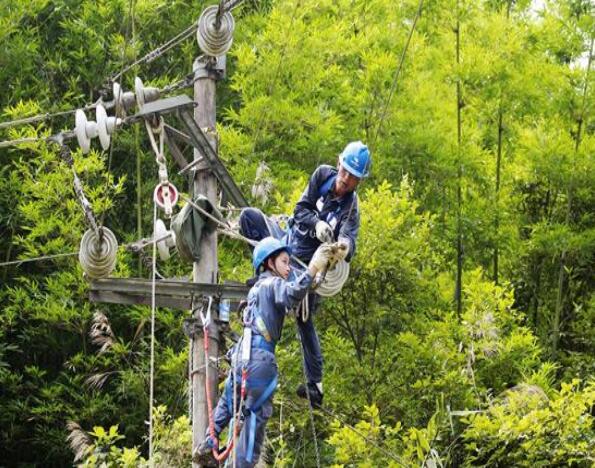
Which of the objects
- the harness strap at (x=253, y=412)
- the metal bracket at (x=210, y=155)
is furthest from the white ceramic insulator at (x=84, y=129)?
the harness strap at (x=253, y=412)

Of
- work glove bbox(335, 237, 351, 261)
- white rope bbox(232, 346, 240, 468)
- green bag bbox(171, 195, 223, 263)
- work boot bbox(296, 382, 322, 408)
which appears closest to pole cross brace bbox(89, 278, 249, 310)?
green bag bbox(171, 195, 223, 263)

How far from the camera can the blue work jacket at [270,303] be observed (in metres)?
6.95

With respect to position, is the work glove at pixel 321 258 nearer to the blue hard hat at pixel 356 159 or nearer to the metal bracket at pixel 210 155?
the blue hard hat at pixel 356 159

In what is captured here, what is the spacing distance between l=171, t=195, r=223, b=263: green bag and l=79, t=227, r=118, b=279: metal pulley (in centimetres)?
54

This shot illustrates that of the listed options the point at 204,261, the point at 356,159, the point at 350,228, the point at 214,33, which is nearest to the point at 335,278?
the point at 350,228

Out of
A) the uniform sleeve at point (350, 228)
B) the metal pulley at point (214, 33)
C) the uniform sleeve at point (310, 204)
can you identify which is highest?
the metal pulley at point (214, 33)

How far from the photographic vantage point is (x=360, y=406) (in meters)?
12.0

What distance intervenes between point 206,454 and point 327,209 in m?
1.57

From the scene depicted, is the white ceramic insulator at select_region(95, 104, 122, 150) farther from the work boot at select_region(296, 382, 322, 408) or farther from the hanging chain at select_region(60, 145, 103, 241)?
the work boot at select_region(296, 382, 322, 408)

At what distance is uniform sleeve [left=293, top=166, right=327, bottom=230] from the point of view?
7.98m

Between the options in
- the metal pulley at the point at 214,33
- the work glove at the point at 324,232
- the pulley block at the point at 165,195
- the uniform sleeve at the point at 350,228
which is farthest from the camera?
the metal pulley at the point at 214,33

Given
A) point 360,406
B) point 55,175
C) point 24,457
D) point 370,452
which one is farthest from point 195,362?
point 24,457

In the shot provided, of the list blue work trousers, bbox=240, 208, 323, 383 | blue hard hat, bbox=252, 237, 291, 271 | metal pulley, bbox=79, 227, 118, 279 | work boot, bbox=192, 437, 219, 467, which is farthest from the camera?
metal pulley, bbox=79, 227, 118, 279

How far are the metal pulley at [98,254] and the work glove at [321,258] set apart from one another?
2495 millimetres
